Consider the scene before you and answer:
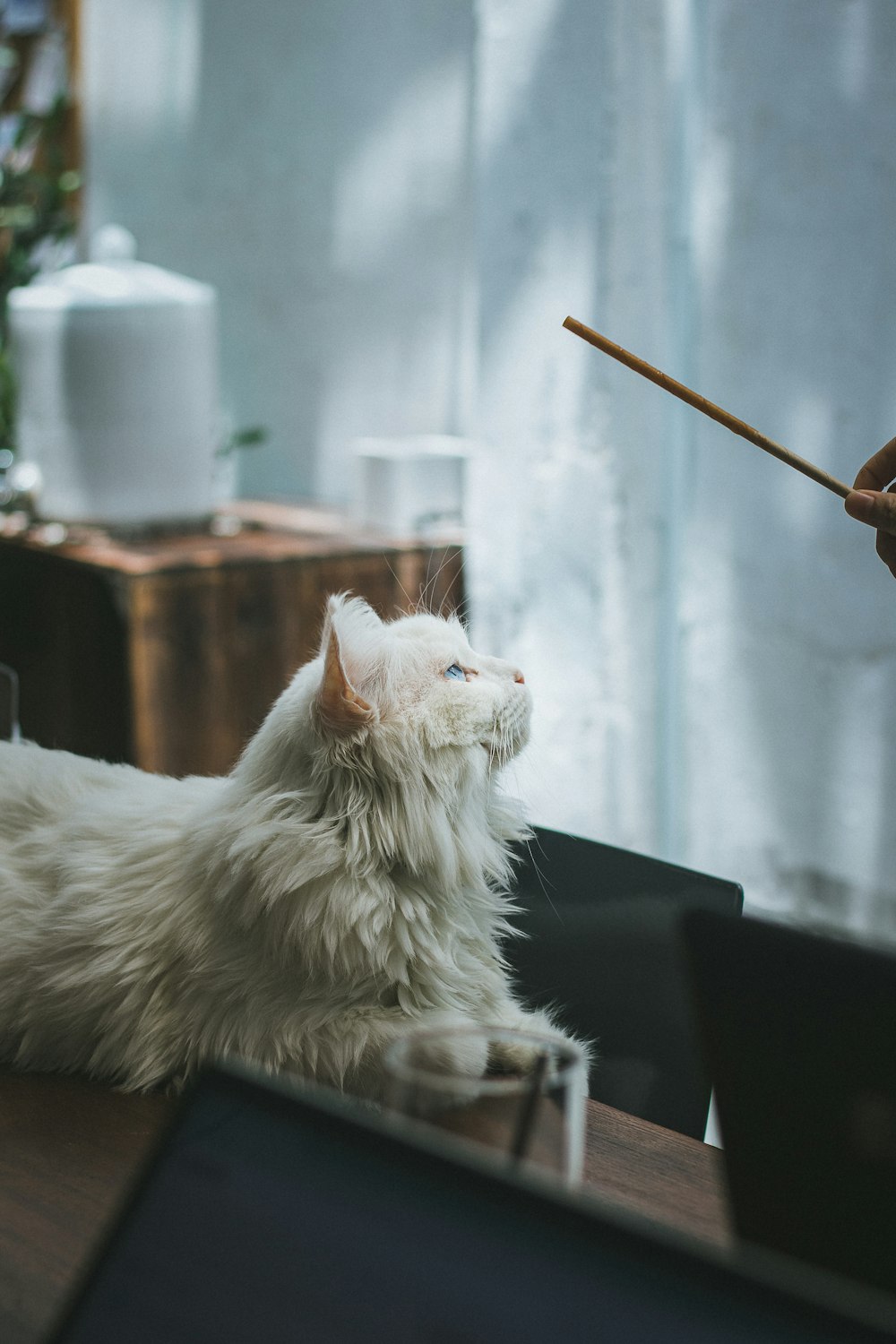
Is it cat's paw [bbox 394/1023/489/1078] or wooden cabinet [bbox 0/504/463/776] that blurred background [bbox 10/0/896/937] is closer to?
wooden cabinet [bbox 0/504/463/776]

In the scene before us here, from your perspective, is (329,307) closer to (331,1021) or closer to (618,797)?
(618,797)

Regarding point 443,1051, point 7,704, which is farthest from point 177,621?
point 443,1051

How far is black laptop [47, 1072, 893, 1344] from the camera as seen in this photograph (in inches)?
15.3

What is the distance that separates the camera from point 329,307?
3074mm

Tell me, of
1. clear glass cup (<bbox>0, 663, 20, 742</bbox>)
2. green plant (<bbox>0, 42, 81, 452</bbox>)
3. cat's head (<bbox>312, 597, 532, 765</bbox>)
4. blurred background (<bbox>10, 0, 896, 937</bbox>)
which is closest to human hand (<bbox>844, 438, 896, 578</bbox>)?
cat's head (<bbox>312, 597, 532, 765</bbox>)

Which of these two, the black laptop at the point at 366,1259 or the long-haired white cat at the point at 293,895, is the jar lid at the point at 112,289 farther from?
the black laptop at the point at 366,1259

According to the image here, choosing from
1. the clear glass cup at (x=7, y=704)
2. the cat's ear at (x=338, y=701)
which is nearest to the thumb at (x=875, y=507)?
the cat's ear at (x=338, y=701)

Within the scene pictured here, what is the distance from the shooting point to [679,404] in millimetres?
2258

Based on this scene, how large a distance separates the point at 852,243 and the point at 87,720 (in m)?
1.69

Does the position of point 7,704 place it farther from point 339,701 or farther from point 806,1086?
point 806,1086

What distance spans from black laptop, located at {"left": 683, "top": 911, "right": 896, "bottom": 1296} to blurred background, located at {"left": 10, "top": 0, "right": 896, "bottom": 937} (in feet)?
5.15

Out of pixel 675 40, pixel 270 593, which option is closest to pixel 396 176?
pixel 675 40

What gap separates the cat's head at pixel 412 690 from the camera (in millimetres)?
885

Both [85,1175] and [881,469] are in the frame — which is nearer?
[85,1175]
